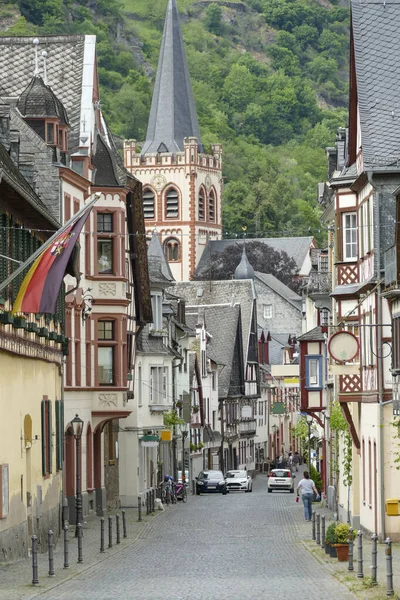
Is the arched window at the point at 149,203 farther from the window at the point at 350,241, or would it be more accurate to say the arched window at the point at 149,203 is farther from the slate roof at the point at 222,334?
the window at the point at 350,241

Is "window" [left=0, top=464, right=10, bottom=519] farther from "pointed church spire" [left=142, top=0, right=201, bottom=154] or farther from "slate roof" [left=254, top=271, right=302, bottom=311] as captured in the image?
"pointed church spire" [left=142, top=0, right=201, bottom=154]

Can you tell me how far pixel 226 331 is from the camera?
106 meters

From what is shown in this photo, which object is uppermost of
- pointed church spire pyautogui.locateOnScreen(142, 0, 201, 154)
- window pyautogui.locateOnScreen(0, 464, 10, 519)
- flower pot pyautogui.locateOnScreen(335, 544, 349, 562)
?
pointed church spire pyautogui.locateOnScreen(142, 0, 201, 154)

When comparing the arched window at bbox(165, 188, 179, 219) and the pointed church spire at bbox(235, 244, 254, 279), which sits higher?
the arched window at bbox(165, 188, 179, 219)

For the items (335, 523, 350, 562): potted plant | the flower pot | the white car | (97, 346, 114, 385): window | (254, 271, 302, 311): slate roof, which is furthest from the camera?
(254, 271, 302, 311): slate roof

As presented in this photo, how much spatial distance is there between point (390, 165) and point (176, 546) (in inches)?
364

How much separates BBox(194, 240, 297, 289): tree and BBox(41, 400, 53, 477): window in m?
125

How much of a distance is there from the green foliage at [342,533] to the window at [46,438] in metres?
7.49

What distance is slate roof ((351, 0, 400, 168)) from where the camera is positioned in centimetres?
3875

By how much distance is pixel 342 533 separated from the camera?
3158 cm

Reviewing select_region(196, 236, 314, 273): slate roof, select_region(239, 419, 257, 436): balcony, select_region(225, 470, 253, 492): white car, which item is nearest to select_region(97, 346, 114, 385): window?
select_region(225, 470, 253, 492): white car

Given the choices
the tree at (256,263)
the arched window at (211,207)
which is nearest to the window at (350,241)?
the tree at (256,263)

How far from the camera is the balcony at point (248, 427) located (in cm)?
10938

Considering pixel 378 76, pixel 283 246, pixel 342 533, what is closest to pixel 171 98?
pixel 283 246
